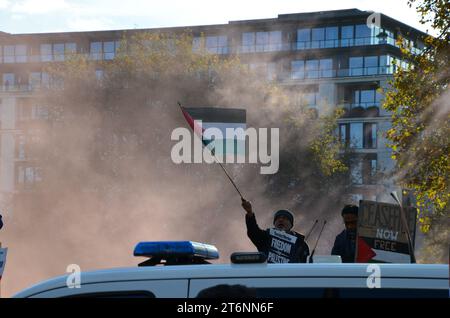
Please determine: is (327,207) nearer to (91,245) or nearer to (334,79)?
(91,245)

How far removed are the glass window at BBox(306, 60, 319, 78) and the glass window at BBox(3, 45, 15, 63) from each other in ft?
80.1

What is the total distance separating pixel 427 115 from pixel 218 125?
1184 centimetres

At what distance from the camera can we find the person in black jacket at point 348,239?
8.78 meters

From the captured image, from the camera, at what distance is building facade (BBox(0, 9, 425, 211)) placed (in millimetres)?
82875

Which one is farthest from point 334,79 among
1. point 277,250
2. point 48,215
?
point 277,250

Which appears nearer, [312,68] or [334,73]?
[334,73]

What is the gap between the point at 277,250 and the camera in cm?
862

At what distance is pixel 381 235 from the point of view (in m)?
7.53

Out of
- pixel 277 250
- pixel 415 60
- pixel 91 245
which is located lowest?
pixel 91 245

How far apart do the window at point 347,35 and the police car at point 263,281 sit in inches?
3185

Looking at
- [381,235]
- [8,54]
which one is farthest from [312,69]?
[381,235]

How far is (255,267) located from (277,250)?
153 inches

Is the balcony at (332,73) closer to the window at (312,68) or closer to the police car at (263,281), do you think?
the window at (312,68)

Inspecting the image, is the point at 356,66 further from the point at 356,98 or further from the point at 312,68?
the point at 312,68
